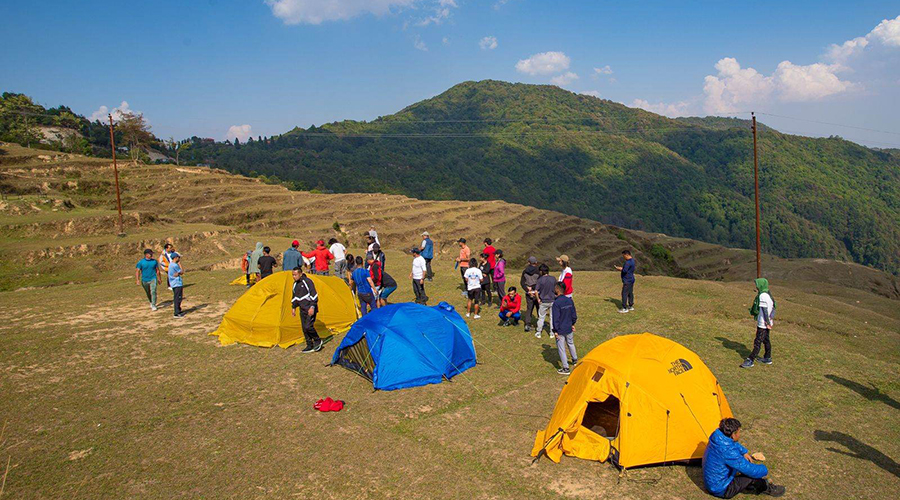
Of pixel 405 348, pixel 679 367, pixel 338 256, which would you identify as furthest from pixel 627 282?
pixel 338 256

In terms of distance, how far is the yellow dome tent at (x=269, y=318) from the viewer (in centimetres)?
1173

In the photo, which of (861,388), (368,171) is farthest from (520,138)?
(861,388)

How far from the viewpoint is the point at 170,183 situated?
40688 millimetres

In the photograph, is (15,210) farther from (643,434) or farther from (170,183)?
(643,434)

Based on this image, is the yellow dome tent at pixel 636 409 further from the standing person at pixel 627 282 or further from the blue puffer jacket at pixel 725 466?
the standing person at pixel 627 282

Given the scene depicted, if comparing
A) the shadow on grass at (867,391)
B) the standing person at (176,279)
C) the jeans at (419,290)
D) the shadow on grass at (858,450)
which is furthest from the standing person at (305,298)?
the shadow on grass at (867,391)

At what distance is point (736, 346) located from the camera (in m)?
11.4

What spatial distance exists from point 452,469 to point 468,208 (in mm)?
45919

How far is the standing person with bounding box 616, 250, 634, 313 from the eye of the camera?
13.7m

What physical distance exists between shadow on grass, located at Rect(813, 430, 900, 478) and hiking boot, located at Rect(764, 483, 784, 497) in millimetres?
1640

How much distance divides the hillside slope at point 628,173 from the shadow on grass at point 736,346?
8817 centimetres

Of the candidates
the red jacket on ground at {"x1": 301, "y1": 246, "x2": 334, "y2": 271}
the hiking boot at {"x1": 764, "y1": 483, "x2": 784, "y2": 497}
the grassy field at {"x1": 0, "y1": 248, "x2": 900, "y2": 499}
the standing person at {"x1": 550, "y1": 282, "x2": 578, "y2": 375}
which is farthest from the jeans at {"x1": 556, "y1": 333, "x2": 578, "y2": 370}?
the red jacket on ground at {"x1": 301, "y1": 246, "x2": 334, "y2": 271}

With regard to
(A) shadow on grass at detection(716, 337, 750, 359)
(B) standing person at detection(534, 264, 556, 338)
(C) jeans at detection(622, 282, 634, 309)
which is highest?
(B) standing person at detection(534, 264, 556, 338)

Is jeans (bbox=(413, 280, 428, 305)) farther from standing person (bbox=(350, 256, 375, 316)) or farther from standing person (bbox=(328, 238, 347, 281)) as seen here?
standing person (bbox=(328, 238, 347, 281))
